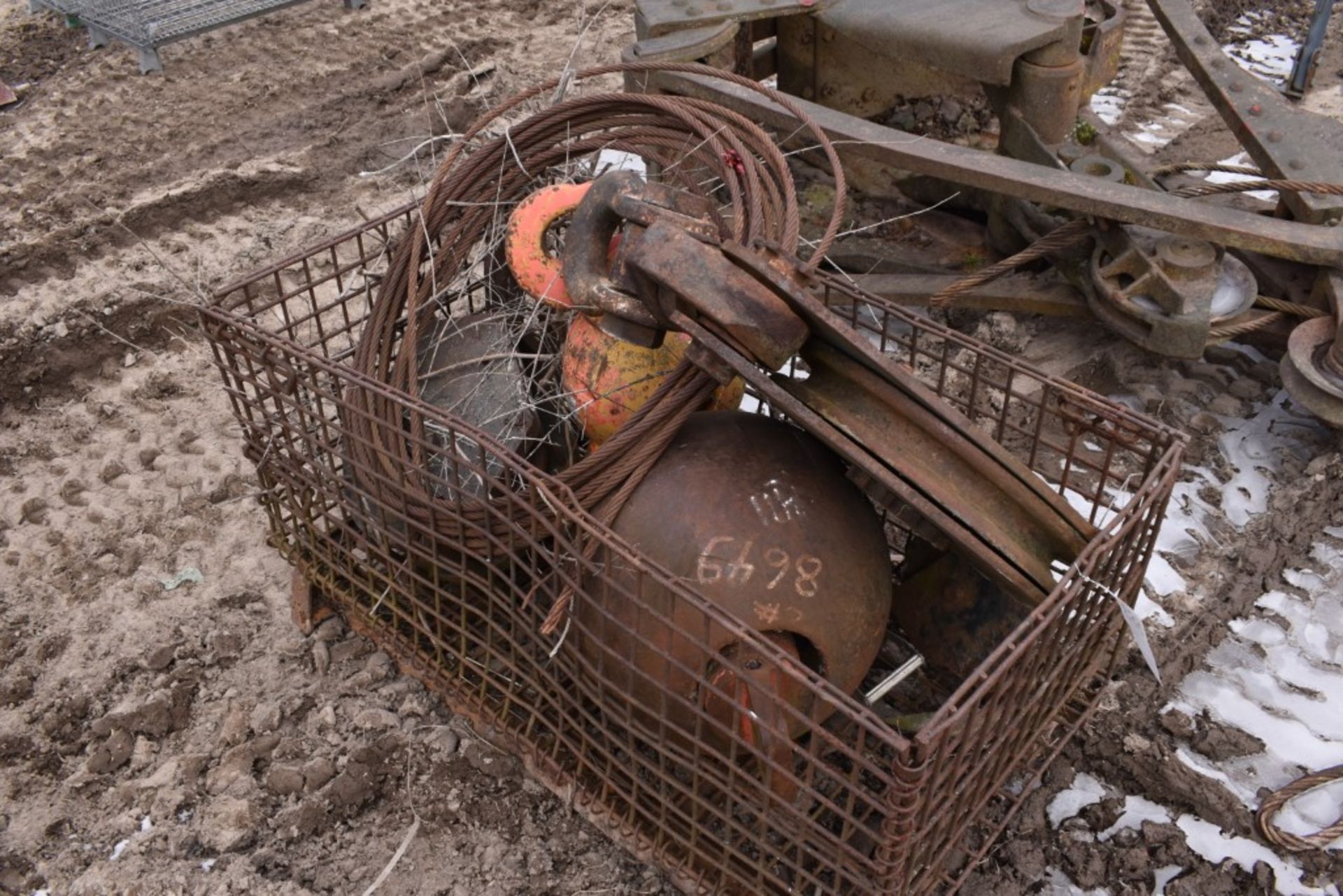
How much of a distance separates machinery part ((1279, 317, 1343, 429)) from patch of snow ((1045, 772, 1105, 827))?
4.72 ft

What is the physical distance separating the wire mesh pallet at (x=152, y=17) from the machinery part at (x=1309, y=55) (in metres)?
5.34

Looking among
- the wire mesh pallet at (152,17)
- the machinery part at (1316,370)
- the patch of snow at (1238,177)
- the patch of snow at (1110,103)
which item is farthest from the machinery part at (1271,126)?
the wire mesh pallet at (152,17)

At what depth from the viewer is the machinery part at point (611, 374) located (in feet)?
8.70

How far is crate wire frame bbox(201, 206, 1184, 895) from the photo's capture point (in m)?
2.03

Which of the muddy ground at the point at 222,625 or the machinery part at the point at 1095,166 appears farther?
the machinery part at the point at 1095,166

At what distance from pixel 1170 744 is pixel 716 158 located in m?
1.81

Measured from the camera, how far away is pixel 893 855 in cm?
203

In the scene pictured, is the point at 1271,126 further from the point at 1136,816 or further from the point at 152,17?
the point at 152,17

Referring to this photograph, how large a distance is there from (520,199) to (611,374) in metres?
0.66

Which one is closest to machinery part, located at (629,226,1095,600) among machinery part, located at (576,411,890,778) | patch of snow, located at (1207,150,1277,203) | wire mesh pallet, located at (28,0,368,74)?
machinery part, located at (576,411,890,778)

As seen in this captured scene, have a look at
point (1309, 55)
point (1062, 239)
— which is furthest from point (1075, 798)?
point (1309, 55)

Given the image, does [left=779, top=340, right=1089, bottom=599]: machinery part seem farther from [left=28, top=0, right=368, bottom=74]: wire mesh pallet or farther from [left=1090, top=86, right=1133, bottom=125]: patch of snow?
[left=28, top=0, right=368, bottom=74]: wire mesh pallet

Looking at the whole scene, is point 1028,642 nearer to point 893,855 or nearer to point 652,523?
point 893,855

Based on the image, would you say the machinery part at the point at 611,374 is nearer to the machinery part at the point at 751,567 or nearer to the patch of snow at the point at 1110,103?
the machinery part at the point at 751,567
